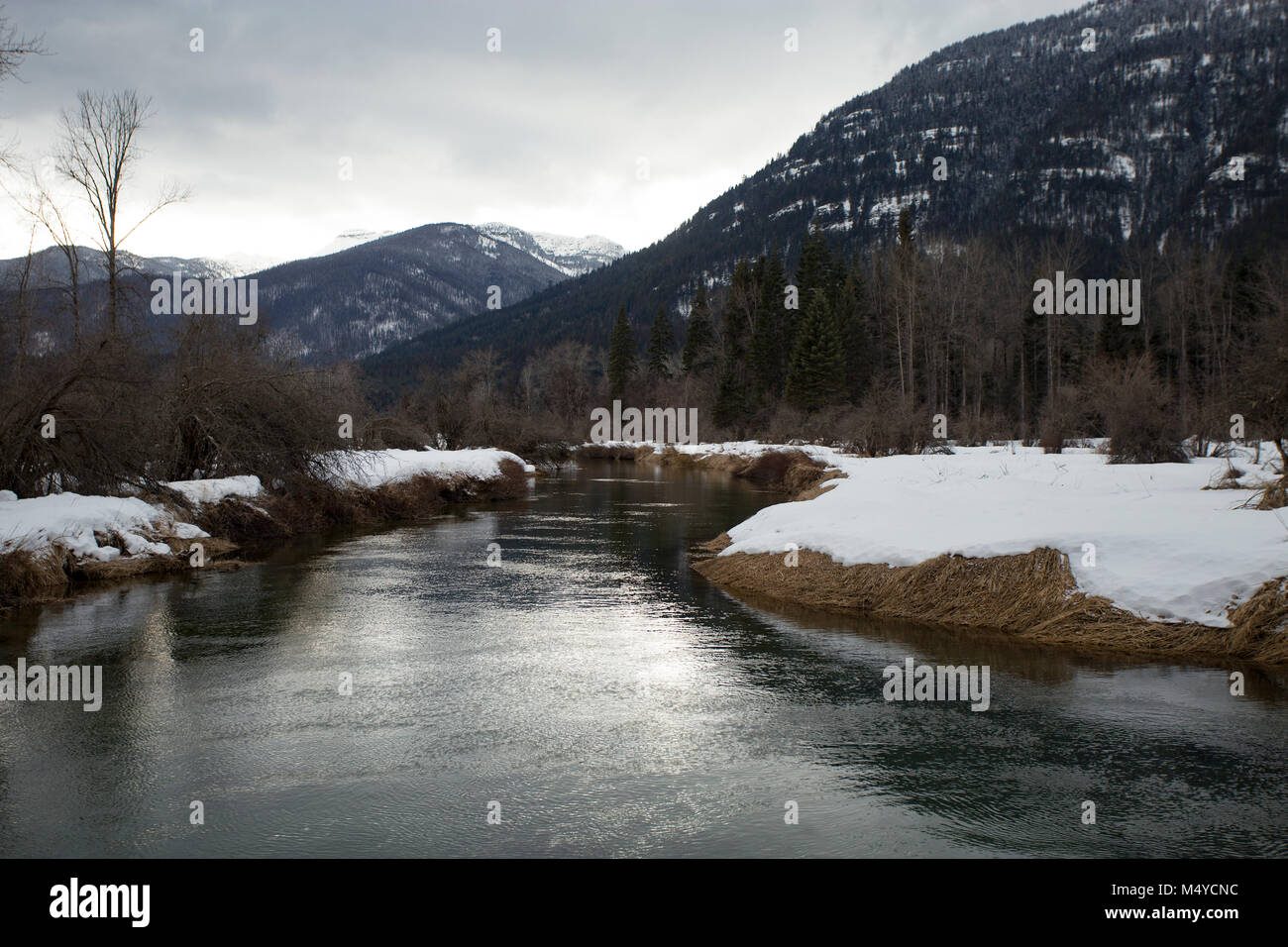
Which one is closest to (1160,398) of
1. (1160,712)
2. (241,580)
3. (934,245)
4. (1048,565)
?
(1048,565)

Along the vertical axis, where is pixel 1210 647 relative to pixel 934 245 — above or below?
below

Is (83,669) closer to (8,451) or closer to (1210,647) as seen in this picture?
(8,451)

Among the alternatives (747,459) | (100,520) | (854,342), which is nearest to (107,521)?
(100,520)

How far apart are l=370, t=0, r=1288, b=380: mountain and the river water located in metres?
99.8

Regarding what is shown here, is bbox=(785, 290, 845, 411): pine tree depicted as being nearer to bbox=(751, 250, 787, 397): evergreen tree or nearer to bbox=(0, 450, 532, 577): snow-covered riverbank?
bbox=(751, 250, 787, 397): evergreen tree

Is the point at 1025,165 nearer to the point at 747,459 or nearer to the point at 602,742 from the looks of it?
the point at 747,459

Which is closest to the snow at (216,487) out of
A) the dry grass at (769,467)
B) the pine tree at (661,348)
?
the dry grass at (769,467)

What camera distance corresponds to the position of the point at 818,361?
5622 centimetres

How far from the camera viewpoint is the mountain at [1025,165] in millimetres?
121938

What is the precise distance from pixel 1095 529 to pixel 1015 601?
51.4 inches

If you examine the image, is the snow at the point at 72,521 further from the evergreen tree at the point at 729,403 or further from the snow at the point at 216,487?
the evergreen tree at the point at 729,403
